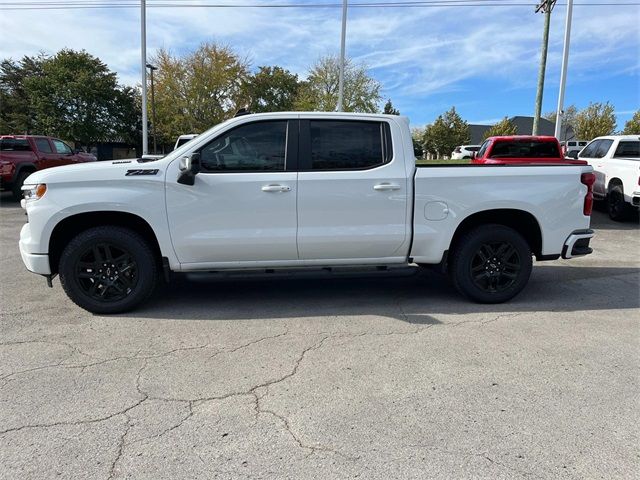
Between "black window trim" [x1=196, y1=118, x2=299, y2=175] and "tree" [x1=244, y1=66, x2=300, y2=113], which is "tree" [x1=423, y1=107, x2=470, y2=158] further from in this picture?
"black window trim" [x1=196, y1=118, x2=299, y2=175]

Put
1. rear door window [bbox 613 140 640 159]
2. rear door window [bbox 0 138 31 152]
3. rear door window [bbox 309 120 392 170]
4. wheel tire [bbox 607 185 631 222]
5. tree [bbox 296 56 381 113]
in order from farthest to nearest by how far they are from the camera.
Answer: tree [bbox 296 56 381 113]
rear door window [bbox 0 138 31 152]
rear door window [bbox 613 140 640 159]
wheel tire [bbox 607 185 631 222]
rear door window [bbox 309 120 392 170]

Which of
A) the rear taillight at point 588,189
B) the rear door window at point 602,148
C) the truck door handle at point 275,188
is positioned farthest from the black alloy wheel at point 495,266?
the rear door window at point 602,148

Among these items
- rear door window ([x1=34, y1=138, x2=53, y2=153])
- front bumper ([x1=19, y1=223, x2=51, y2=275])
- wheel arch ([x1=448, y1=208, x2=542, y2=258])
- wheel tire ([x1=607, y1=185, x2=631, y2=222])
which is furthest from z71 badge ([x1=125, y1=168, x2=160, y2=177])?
rear door window ([x1=34, y1=138, x2=53, y2=153])

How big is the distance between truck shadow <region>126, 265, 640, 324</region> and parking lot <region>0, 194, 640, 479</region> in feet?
0.12

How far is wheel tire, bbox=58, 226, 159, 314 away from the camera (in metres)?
4.47

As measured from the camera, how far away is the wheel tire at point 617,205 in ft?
34.5

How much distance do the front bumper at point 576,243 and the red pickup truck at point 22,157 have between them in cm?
1470

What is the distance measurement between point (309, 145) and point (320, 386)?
7.94 feet

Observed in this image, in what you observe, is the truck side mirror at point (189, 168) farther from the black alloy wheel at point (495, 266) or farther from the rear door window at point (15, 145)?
the rear door window at point (15, 145)

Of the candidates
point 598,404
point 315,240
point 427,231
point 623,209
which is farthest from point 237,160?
point 623,209

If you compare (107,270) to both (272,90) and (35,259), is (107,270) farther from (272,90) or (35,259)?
(272,90)

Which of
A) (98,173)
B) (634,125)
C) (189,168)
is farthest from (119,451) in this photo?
(634,125)

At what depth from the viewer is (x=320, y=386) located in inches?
128

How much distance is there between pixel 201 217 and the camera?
14.8 feet
